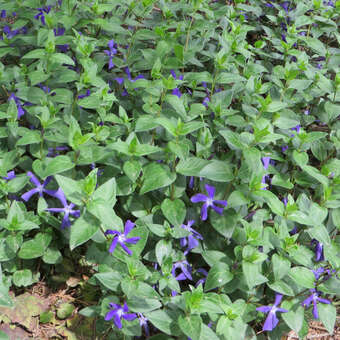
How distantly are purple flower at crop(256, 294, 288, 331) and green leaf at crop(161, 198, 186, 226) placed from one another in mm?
783

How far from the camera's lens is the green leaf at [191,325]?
2227 mm

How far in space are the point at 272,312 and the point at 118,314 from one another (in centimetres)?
104

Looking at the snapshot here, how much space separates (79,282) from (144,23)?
8.75 ft

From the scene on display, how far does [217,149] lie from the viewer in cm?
335

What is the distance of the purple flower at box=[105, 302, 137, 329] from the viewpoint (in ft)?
7.73

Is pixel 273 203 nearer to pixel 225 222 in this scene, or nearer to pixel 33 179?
pixel 225 222

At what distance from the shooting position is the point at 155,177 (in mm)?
2684

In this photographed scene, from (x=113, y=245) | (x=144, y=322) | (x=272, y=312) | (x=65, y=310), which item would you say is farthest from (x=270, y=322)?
(x=65, y=310)

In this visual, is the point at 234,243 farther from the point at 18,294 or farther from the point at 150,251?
the point at 18,294

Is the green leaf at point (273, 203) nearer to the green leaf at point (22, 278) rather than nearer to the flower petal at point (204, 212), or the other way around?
the flower petal at point (204, 212)

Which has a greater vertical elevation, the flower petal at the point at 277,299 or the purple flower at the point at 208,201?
the purple flower at the point at 208,201

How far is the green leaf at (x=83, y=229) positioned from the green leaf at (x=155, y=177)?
42cm

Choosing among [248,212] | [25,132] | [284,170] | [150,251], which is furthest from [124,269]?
[284,170]

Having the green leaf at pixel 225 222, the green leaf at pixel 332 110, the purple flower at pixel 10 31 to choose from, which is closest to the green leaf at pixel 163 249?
the green leaf at pixel 225 222
